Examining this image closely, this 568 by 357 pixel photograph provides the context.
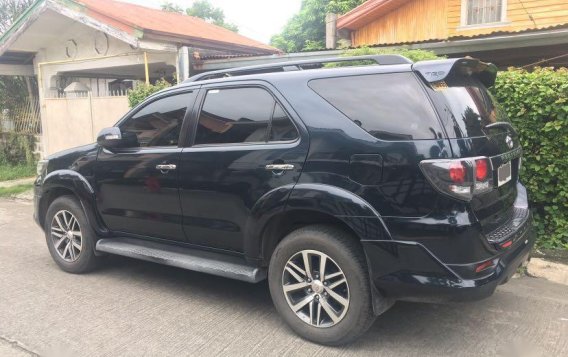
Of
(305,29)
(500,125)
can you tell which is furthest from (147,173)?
(305,29)

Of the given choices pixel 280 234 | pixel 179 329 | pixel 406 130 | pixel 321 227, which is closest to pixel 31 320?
pixel 179 329

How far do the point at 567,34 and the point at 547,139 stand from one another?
12.2 feet

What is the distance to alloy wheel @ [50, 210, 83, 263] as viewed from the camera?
16.2 feet

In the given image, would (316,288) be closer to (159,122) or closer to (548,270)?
(159,122)

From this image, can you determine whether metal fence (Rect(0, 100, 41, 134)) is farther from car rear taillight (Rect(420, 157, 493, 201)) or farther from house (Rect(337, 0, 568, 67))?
car rear taillight (Rect(420, 157, 493, 201))

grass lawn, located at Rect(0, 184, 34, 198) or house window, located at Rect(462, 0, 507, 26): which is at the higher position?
house window, located at Rect(462, 0, 507, 26)

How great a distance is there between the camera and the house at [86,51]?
9.78 m

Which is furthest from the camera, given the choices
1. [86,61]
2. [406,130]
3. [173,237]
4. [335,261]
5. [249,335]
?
[86,61]

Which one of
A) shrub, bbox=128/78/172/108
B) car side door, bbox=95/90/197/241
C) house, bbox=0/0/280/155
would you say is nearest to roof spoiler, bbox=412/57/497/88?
car side door, bbox=95/90/197/241

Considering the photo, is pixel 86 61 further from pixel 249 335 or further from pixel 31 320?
pixel 249 335

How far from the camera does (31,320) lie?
3.90 metres

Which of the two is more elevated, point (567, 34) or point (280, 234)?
point (567, 34)

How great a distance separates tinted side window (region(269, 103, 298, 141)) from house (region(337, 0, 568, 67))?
550cm

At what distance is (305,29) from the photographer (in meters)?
27.8
